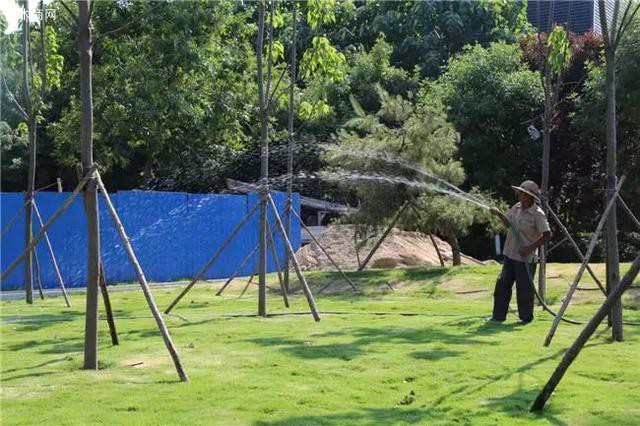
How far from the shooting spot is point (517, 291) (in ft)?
36.0

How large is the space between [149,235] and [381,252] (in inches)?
242

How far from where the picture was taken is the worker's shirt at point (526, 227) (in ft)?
35.5

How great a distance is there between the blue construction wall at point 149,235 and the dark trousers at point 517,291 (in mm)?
8706

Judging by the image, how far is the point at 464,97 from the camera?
2769 centimetres

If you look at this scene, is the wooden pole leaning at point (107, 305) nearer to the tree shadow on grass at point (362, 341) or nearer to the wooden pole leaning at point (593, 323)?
the tree shadow on grass at point (362, 341)

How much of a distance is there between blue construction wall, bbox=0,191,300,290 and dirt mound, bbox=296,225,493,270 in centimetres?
120

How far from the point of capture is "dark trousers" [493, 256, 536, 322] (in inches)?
427

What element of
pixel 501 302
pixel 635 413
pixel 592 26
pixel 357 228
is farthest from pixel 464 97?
pixel 635 413

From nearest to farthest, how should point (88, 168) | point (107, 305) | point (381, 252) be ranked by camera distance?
point (88, 168)
point (107, 305)
point (381, 252)

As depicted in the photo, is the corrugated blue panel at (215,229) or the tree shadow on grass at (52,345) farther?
the corrugated blue panel at (215,229)

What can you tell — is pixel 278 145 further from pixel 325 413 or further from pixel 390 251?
pixel 325 413

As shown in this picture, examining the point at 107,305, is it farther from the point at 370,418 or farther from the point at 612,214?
the point at 612,214

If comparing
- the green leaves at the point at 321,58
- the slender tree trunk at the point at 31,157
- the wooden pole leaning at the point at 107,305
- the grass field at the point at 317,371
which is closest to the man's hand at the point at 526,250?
the grass field at the point at 317,371

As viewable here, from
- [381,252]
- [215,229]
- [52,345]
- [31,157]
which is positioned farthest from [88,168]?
[215,229]
